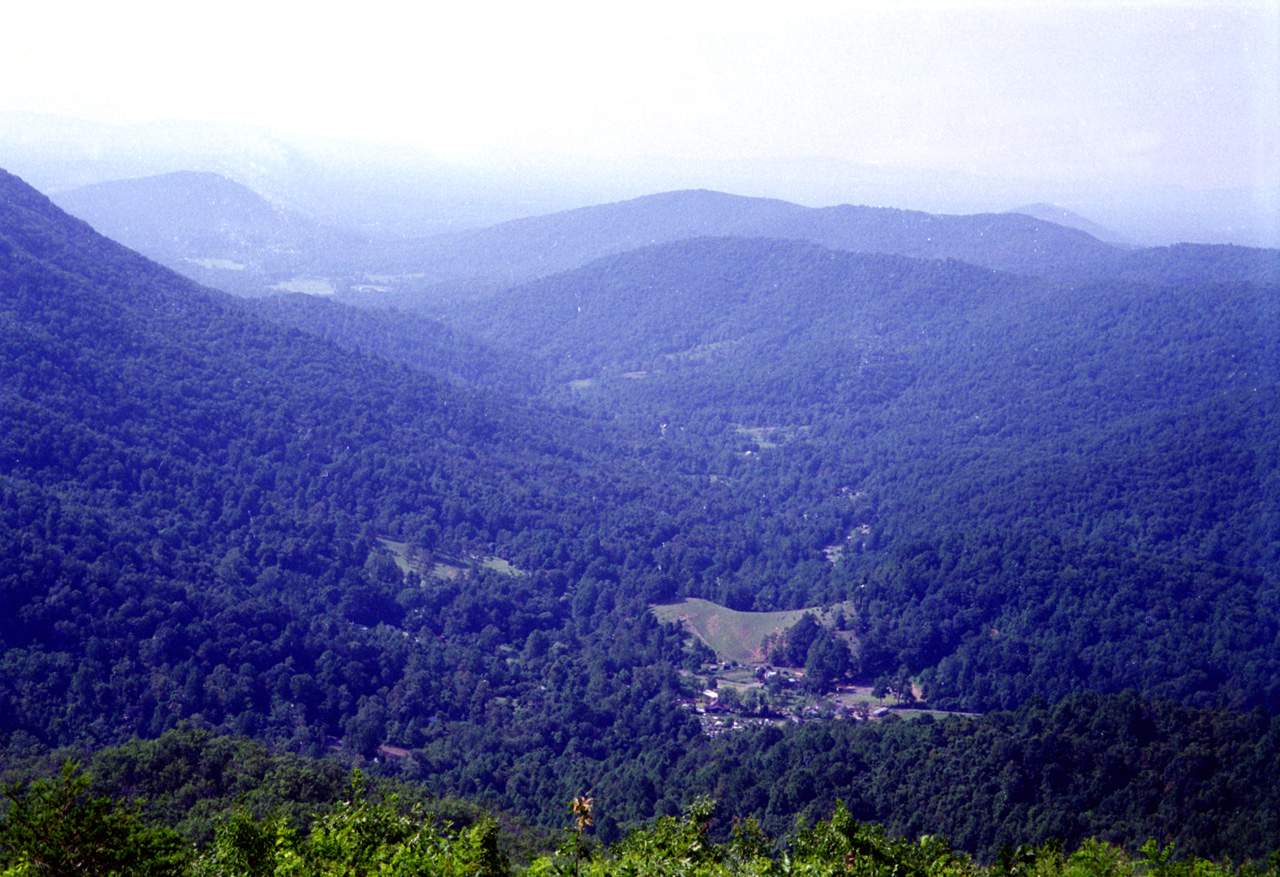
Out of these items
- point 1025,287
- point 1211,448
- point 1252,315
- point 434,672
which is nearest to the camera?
point 434,672

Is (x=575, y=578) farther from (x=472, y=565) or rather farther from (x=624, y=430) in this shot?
(x=624, y=430)

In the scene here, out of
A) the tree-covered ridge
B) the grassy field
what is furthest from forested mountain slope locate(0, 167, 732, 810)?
the tree-covered ridge

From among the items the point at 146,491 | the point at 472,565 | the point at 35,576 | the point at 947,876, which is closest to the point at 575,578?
the point at 472,565

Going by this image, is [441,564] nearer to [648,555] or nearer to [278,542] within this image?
[278,542]

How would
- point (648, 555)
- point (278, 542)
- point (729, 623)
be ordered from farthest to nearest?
point (648, 555)
point (729, 623)
point (278, 542)

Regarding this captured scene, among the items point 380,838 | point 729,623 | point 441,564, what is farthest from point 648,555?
point 380,838
